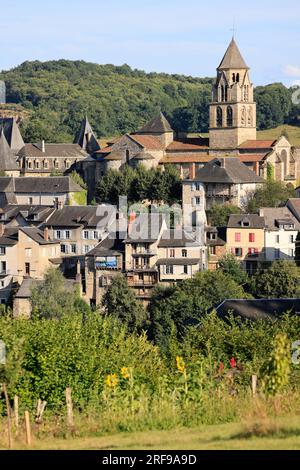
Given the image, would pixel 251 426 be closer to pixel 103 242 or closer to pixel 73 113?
pixel 103 242

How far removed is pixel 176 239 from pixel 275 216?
599 cm

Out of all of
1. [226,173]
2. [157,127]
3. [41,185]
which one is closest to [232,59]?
[157,127]

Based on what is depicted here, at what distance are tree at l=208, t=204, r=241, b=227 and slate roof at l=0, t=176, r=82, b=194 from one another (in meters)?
9.00

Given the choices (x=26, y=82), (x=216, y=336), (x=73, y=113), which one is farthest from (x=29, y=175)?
(x=26, y=82)

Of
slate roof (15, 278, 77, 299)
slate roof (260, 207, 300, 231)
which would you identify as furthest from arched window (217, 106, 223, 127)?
slate roof (15, 278, 77, 299)

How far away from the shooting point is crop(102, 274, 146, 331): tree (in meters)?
47.6

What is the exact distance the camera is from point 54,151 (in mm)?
76875

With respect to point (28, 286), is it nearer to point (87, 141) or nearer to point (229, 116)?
point (229, 116)

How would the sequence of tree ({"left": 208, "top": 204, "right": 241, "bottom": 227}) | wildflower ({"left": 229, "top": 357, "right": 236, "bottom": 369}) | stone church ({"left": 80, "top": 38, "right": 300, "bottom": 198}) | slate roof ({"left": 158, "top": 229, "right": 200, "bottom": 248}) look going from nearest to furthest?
wildflower ({"left": 229, "top": 357, "right": 236, "bottom": 369}) → slate roof ({"left": 158, "top": 229, "right": 200, "bottom": 248}) → tree ({"left": 208, "top": 204, "right": 241, "bottom": 227}) → stone church ({"left": 80, "top": 38, "right": 300, "bottom": 198})

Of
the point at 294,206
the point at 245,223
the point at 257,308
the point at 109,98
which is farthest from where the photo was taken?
the point at 109,98

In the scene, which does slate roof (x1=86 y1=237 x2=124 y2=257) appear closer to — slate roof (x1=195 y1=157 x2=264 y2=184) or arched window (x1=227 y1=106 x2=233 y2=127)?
slate roof (x1=195 y1=157 x2=264 y2=184)

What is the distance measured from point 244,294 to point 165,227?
752 cm

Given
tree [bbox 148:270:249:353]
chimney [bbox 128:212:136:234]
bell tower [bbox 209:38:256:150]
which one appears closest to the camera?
tree [bbox 148:270:249:353]
